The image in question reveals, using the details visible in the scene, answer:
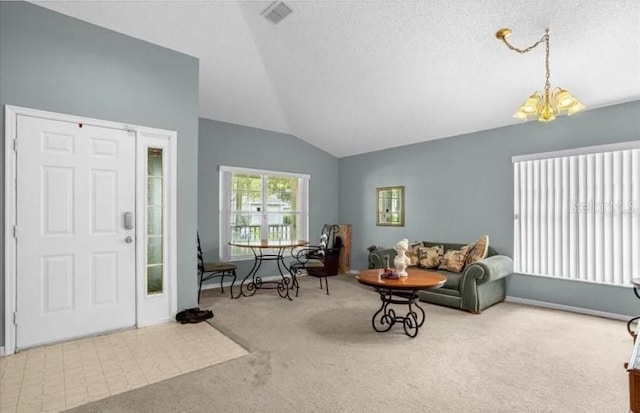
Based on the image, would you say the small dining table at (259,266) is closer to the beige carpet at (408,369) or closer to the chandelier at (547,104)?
the beige carpet at (408,369)

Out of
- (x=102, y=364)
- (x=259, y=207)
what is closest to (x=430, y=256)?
(x=259, y=207)

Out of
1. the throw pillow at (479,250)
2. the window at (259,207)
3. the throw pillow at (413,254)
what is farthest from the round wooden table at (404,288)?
the window at (259,207)

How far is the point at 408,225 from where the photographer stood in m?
5.93

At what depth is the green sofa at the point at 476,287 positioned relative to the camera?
395 centimetres

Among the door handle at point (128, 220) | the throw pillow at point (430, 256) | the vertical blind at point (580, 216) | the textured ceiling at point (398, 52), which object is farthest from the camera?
the throw pillow at point (430, 256)

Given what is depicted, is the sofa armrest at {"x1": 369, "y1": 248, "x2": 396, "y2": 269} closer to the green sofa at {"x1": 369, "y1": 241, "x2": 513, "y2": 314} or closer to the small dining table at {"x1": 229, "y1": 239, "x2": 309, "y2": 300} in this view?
the green sofa at {"x1": 369, "y1": 241, "x2": 513, "y2": 314}

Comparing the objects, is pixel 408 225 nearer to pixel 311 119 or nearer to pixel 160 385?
pixel 311 119

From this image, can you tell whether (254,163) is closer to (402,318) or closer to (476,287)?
(402,318)

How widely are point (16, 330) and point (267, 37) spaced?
3.88 meters

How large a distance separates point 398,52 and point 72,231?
3.90 meters

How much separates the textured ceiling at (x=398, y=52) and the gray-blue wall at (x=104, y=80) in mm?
171

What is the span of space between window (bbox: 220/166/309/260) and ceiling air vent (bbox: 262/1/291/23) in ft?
8.85

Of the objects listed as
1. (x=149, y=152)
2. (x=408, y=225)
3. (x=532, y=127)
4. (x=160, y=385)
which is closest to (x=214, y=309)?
(x=160, y=385)

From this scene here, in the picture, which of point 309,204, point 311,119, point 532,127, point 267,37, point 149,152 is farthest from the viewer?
point 309,204
